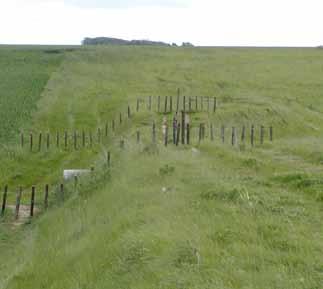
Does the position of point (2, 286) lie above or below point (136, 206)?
below

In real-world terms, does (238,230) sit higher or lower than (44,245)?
higher

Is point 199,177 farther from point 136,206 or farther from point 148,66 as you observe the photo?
point 148,66

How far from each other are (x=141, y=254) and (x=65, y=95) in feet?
122

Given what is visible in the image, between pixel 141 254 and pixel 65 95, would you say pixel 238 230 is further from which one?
pixel 65 95

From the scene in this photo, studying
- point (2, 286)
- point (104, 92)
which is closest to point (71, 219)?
point (2, 286)


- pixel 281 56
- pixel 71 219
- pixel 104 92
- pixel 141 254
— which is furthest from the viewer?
pixel 281 56

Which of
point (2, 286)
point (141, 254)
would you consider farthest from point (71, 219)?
point (141, 254)

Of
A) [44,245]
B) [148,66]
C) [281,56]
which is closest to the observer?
[44,245]

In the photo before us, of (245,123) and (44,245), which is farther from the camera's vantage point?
(245,123)

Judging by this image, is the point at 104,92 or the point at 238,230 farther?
the point at 104,92

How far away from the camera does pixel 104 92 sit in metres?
46.2

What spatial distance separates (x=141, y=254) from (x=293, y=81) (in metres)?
43.7

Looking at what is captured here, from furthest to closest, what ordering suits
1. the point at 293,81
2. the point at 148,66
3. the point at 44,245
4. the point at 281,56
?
the point at 281,56
the point at 148,66
the point at 293,81
the point at 44,245

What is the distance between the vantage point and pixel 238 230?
10.7m
